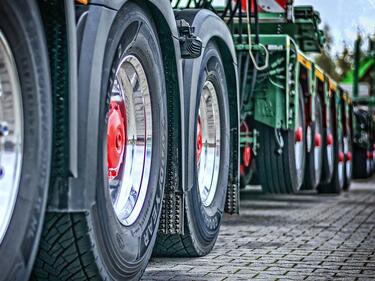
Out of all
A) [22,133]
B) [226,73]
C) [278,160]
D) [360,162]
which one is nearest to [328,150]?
[278,160]

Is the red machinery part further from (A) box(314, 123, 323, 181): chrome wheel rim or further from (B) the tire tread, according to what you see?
(B) the tire tread

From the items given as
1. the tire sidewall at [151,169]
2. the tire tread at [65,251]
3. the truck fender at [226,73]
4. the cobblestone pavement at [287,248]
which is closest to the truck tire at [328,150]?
the cobblestone pavement at [287,248]

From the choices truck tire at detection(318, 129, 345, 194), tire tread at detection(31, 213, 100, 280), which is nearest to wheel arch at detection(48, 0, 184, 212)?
tire tread at detection(31, 213, 100, 280)

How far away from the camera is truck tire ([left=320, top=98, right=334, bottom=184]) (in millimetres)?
12453

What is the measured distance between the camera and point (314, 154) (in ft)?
37.4

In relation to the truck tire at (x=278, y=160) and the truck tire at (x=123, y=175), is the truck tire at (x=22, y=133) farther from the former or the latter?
the truck tire at (x=278, y=160)

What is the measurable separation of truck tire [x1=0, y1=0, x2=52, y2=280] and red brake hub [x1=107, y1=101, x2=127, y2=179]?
3.13 feet

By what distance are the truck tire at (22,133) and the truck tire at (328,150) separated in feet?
30.1

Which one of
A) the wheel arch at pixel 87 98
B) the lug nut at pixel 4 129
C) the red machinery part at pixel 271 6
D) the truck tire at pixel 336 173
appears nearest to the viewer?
the lug nut at pixel 4 129

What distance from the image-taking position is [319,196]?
13234 millimetres

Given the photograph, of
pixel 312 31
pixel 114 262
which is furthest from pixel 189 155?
pixel 312 31

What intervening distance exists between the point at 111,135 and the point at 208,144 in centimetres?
183

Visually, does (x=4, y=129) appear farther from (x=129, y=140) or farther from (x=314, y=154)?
(x=314, y=154)

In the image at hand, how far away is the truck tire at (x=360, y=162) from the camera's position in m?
18.1
